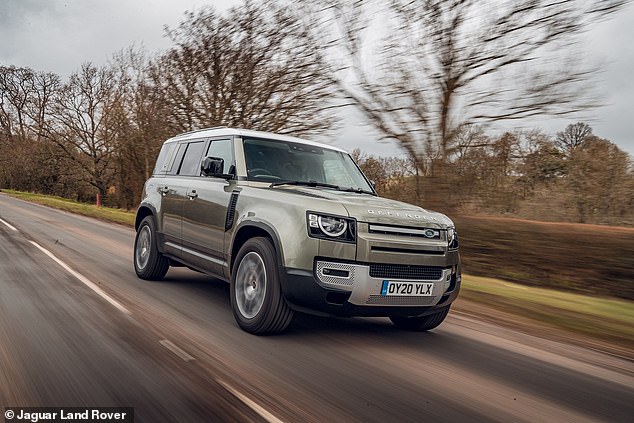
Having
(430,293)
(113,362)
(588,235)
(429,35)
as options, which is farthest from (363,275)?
(429,35)

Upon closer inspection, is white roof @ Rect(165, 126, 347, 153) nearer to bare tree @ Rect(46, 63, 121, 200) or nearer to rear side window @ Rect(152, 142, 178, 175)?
rear side window @ Rect(152, 142, 178, 175)

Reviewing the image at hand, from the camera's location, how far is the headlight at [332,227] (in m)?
4.47

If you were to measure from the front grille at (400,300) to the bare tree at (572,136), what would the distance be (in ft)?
22.9

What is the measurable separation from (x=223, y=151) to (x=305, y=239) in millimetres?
2208

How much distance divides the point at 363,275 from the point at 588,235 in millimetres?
6307

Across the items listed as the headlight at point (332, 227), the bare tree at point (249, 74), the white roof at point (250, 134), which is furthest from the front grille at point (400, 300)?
the bare tree at point (249, 74)

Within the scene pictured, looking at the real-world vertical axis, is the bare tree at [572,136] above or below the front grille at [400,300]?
above

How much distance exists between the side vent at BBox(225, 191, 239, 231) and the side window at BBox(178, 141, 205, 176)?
1.25 meters

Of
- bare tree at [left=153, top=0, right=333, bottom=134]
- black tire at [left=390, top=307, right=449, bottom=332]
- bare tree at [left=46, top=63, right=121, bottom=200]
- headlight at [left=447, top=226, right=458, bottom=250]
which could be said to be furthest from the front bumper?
bare tree at [left=46, top=63, right=121, bottom=200]

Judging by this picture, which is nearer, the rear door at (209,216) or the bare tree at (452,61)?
the rear door at (209,216)

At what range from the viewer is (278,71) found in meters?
17.0

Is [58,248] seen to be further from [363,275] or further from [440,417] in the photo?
[440,417]

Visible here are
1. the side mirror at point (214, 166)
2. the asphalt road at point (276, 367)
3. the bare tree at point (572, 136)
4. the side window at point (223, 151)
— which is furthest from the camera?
the bare tree at point (572, 136)

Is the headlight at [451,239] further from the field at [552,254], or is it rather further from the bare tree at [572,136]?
the bare tree at [572,136]
